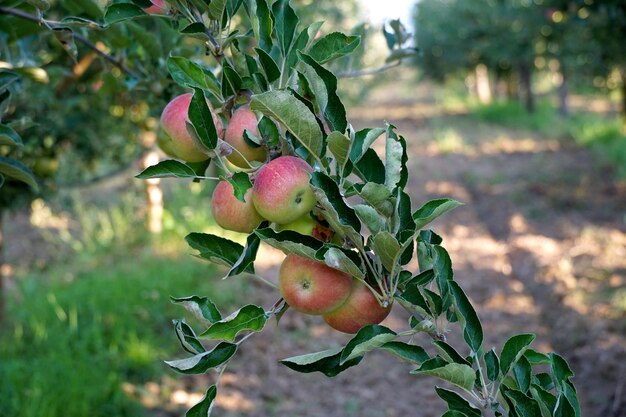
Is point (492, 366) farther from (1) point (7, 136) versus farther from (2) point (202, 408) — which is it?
(1) point (7, 136)

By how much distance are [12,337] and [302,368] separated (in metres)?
2.72

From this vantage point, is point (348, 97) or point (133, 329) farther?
point (348, 97)

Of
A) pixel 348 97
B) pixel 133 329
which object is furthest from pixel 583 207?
pixel 133 329

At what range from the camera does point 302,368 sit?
91 centimetres

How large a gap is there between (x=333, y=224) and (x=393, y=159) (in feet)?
0.37

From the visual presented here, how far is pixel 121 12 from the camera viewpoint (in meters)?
1.02

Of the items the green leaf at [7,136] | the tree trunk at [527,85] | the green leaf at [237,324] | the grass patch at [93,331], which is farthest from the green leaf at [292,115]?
the tree trunk at [527,85]

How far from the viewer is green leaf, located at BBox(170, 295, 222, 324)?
2.97 ft

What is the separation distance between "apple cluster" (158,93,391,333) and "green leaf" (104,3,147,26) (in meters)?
0.16

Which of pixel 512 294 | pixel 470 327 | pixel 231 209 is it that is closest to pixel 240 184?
pixel 231 209

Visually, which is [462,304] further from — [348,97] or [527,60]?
[527,60]

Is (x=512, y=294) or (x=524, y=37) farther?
(x=524, y=37)

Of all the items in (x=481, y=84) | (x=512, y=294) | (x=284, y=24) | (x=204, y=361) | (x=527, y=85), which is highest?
(x=284, y=24)

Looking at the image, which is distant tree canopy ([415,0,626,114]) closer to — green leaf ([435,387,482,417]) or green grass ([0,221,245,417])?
green grass ([0,221,245,417])
